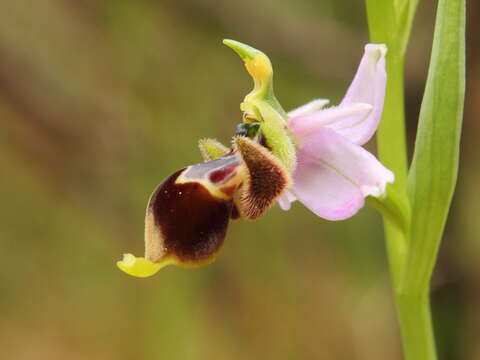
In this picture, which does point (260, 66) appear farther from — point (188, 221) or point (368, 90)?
point (188, 221)

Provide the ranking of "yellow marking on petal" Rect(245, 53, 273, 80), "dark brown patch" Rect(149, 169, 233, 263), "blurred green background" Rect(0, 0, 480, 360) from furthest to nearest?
"blurred green background" Rect(0, 0, 480, 360), "yellow marking on petal" Rect(245, 53, 273, 80), "dark brown patch" Rect(149, 169, 233, 263)

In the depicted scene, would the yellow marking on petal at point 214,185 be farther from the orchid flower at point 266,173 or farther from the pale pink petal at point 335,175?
the pale pink petal at point 335,175

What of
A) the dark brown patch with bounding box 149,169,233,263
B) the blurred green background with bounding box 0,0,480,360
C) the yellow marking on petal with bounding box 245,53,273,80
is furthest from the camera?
the blurred green background with bounding box 0,0,480,360

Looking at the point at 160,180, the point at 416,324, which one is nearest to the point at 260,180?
the point at 416,324

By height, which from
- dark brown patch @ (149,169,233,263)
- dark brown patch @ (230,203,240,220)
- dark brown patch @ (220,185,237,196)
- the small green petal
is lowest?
dark brown patch @ (149,169,233,263)

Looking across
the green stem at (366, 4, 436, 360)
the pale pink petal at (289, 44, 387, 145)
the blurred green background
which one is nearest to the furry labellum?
the pale pink petal at (289, 44, 387, 145)

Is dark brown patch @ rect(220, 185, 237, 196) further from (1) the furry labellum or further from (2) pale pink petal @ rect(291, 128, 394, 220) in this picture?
(2) pale pink petal @ rect(291, 128, 394, 220)

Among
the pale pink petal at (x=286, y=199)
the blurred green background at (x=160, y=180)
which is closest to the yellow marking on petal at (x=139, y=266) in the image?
the pale pink petal at (x=286, y=199)

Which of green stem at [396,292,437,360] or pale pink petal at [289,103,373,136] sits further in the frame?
green stem at [396,292,437,360]

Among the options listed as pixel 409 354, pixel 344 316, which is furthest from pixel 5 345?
pixel 409 354
